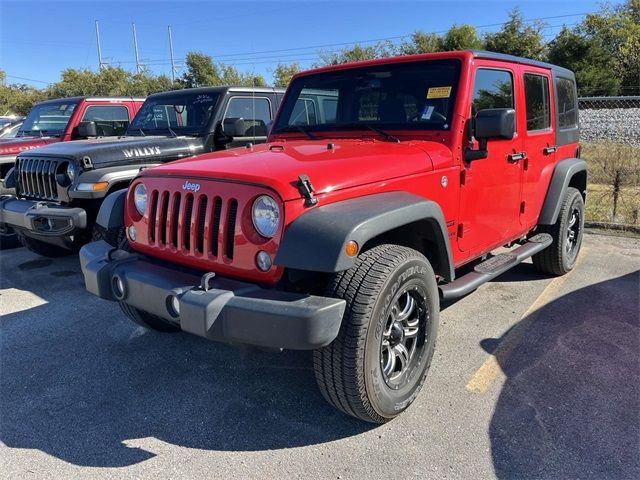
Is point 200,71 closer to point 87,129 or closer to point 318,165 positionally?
point 87,129

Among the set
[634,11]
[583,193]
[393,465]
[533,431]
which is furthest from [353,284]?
[634,11]

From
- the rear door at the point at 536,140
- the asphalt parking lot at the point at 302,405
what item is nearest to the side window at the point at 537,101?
the rear door at the point at 536,140

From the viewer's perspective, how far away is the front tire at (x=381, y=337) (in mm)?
2377

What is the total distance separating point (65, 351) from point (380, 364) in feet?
7.90

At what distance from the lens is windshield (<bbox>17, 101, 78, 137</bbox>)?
25.5 feet

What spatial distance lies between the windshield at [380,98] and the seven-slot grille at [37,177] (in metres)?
2.52

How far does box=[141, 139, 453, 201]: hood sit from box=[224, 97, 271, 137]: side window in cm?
284

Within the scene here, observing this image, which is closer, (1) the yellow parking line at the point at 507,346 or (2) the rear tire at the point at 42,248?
(1) the yellow parking line at the point at 507,346

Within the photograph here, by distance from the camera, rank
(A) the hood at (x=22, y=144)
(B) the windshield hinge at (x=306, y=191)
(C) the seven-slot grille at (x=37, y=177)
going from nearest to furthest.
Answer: (B) the windshield hinge at (x=306, y=191), (C) the seven-slot grille at (x=37, y=177), (A) the hood at (x=22, y=144)

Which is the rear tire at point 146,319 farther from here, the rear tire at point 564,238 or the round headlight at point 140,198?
the rear tire at point 564,238

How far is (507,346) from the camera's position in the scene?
11.9 feet

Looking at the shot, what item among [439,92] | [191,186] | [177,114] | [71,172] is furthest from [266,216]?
[177,114]

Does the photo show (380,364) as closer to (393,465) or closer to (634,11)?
(393,465)

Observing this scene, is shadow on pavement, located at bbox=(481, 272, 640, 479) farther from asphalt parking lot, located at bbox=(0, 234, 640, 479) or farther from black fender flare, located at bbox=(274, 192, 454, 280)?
black fender flare, located at bbox=(274, 192, 454, 280)
